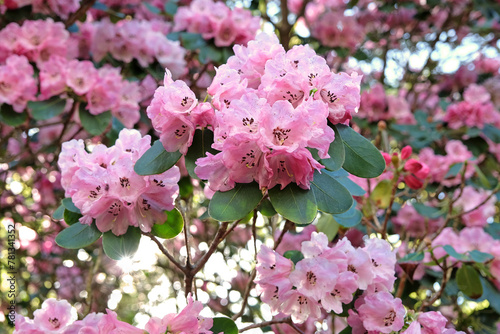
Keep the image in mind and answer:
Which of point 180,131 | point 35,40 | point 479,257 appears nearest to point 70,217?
point 180,131

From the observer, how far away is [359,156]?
0.95 metres

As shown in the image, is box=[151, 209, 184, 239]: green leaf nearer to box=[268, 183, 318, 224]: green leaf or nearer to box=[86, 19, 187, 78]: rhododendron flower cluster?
box=[268, 183, 318, 224]: green leaf

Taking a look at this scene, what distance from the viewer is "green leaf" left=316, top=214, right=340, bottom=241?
58.1 inches

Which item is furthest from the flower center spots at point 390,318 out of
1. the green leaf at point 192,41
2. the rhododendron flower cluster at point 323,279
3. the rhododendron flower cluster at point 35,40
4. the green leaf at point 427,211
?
the rhododendron flower cluster at point 35,40

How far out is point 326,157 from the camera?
868 mm

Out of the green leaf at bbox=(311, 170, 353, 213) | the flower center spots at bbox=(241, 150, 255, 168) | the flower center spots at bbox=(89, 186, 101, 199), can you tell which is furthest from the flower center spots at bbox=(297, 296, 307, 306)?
the flower center spots at bbox=(89, 186, 101, 199)

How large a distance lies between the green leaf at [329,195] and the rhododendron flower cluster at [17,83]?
1461 millimetres

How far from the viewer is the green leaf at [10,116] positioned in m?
1.88

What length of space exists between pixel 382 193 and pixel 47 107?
1325 millimetres

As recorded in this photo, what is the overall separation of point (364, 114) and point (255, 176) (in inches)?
84.0

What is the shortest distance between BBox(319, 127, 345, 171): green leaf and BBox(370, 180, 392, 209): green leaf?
764 mm

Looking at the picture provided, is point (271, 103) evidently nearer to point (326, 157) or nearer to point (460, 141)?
point (326, 157)

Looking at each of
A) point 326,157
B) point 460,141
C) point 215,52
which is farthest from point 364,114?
point 326,157

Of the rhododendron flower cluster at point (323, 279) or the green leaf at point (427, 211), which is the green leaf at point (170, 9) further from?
the rhododendron flower cluster at point (323, 279)
